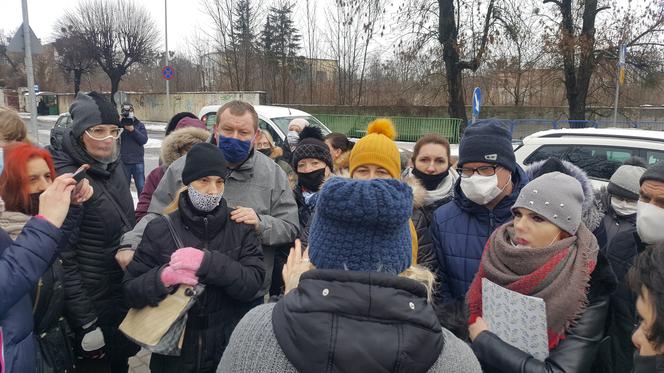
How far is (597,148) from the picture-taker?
6262 mm

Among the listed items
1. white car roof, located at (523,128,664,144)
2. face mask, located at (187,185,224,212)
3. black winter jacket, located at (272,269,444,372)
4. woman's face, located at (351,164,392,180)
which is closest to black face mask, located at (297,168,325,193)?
woman's face, located at (351,164,392,180)

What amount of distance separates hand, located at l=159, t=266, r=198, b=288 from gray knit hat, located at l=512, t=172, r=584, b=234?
1563 millimetres

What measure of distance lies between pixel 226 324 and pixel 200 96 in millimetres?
29140

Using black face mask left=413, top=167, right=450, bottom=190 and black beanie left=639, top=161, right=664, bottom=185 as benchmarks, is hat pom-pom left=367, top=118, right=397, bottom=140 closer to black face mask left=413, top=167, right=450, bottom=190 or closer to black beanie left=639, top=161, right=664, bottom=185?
black face mask left=413, top=167, right=450, bottom=190

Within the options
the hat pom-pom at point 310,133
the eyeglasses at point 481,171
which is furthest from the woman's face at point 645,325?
the hat pom-pom at point 310,133

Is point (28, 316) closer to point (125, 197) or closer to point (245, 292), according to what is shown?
point (245, 292)

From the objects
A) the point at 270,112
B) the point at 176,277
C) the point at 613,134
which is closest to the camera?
the point at 176,277

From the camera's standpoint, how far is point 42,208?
1945mm

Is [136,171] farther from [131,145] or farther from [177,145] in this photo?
[177,145]

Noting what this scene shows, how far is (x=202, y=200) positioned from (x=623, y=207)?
290 centimetres

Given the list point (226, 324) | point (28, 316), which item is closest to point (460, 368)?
point (226, 324)

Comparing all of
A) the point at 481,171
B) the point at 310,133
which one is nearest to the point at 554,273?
the point at 481,171

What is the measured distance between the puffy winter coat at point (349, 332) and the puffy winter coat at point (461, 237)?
137 cm

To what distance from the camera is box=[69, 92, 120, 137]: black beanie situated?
279cm
